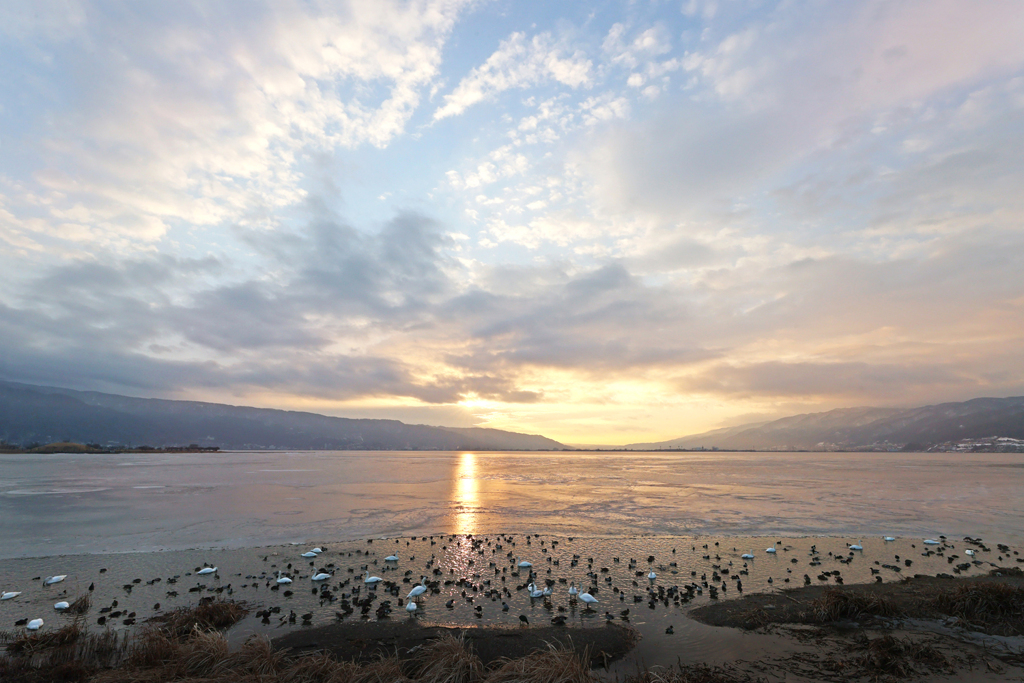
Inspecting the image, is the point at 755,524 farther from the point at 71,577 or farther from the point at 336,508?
the point at 71,577

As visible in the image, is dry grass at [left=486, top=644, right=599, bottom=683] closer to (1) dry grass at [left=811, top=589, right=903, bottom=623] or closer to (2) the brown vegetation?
(2) the brown vegetation

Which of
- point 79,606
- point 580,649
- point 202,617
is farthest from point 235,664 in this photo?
point 79,606

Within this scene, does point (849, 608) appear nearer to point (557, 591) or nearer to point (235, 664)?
point (557, 591)

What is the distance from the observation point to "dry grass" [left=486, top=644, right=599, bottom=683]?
8273 mm

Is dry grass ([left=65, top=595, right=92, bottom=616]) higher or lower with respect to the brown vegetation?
lower

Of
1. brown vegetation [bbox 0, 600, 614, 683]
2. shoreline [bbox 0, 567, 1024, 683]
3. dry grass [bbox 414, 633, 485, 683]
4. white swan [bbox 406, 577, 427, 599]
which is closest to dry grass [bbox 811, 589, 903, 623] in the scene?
shoreline [bbox 0, 567, 1024, 683]

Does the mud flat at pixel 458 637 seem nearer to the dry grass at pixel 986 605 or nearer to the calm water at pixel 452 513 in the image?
the dry grass at pixel 986 605

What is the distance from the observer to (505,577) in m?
17.2

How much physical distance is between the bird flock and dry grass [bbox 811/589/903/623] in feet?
9.24

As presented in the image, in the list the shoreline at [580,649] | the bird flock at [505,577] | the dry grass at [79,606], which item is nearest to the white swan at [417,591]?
the bird flock at [505,577]

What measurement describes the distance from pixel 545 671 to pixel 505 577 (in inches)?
365

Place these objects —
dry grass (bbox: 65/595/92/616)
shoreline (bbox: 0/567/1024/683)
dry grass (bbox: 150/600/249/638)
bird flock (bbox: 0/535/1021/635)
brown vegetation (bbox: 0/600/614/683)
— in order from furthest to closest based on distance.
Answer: bird flock (bbox: 0/535/1021/635) → dry grass (bbox: 65/595/92/616) → dry grass (bbox: 150/600/249/638) → shoreline (bbox: 0/567/1024/683) → brown vegetation (bbox: 0/600/614/683)

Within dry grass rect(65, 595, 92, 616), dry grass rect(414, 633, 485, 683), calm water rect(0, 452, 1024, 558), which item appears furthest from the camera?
calm water rect(0, 452, 1024, 558)

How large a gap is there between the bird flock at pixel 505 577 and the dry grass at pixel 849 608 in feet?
9.24
